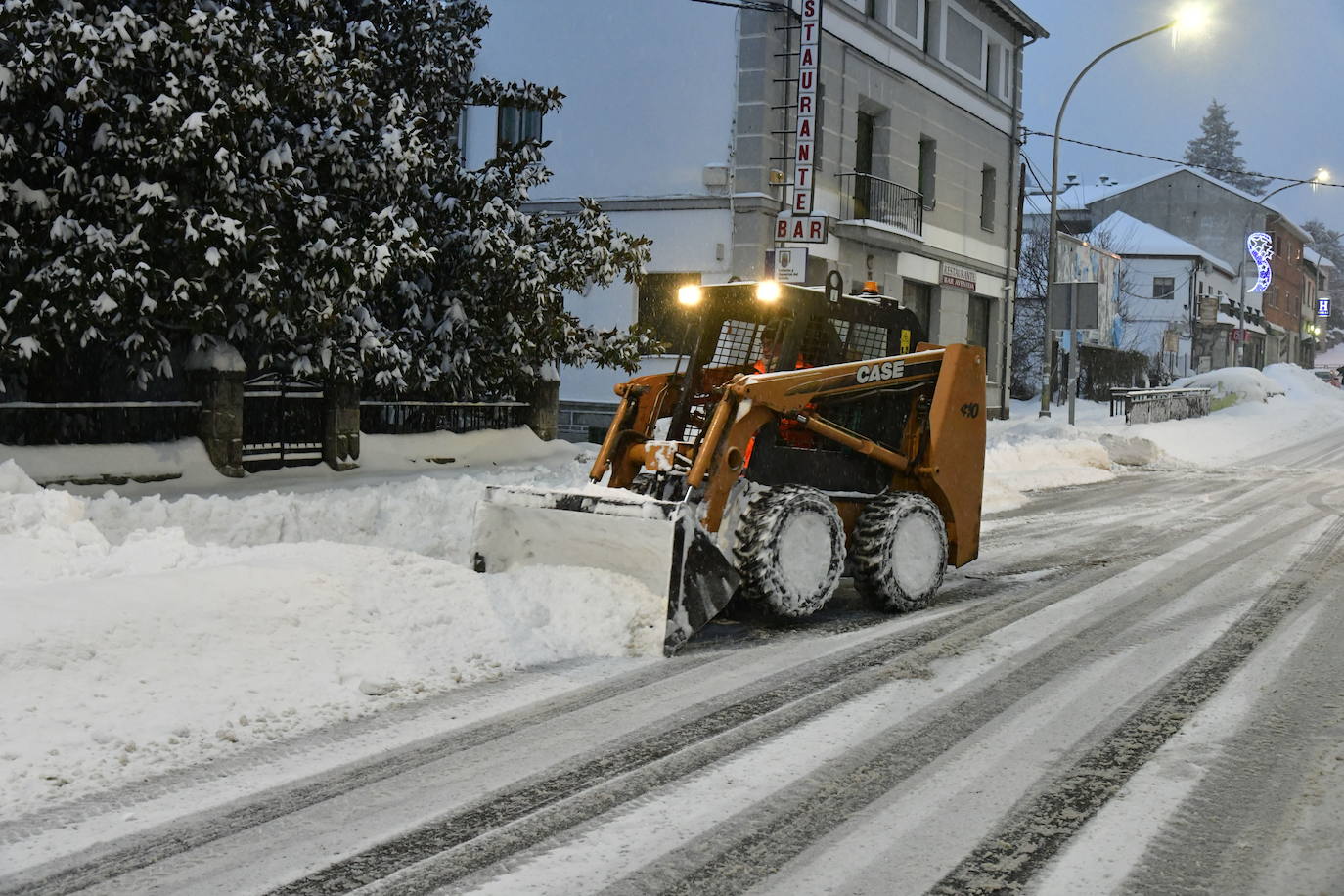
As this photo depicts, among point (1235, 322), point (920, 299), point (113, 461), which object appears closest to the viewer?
point (113, 461)

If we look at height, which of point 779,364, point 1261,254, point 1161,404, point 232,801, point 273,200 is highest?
point 1261,254

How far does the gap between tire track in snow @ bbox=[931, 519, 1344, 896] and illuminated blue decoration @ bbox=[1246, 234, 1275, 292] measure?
72009mm

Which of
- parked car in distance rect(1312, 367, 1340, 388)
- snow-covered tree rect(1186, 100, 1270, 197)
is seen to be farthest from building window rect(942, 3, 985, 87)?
snow-covered tree rect(1186, 100, 1270, 197)

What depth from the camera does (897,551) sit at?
7.77m

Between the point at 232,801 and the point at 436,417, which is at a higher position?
the point at 436,417

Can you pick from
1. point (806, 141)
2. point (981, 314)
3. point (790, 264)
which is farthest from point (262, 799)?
point (981, 314)

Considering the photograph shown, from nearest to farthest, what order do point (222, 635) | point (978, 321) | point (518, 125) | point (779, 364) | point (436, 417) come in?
point (222, 635) → point (779, 364) → point (436, 417) → point (518, 125) → point (978, 321)

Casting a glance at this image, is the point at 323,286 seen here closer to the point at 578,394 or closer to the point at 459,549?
the point at 459,549

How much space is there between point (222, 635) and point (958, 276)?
84.6 ft

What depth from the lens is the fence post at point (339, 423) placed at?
1482cm

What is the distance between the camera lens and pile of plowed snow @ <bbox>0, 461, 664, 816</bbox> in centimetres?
496

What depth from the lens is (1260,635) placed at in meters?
7.29

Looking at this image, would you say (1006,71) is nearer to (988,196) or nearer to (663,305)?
(988,196)

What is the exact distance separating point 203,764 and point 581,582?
271 centimetres
